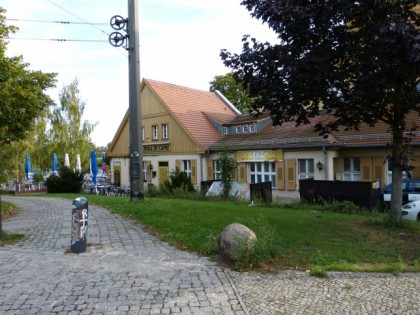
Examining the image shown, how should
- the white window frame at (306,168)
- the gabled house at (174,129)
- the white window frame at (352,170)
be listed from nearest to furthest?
the white window frame at (352,170) → the white window frame at (306,168) → the gabled house at (174,129)

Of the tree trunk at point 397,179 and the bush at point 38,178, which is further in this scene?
the bush at point 38,178

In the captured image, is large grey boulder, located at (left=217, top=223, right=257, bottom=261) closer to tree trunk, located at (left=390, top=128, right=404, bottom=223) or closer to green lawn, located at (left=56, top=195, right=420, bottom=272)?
green lawn, located at (left=56, top=195, right=420, bottom=272)

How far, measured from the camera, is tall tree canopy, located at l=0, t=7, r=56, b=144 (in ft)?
34.9

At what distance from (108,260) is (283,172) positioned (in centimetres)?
1930

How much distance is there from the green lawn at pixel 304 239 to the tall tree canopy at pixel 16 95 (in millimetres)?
4480

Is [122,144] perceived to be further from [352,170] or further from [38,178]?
[352,170]

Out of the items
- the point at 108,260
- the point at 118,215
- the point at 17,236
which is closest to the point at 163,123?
the point at 118,215

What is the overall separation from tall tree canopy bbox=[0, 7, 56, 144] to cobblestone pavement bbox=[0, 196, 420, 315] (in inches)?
209

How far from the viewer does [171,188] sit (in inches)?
822

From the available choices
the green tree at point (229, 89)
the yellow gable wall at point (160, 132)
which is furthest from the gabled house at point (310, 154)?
the green tree at point (229, 89)

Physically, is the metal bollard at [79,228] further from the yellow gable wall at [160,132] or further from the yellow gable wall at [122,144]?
the yellow gable wall at [122,144]

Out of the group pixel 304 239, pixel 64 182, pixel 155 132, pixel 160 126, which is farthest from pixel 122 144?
pixel 304 239

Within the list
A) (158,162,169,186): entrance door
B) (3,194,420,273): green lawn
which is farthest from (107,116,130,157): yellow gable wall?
(3,194,420,273): green lawn

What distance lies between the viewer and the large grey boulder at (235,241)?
19.5 ft
